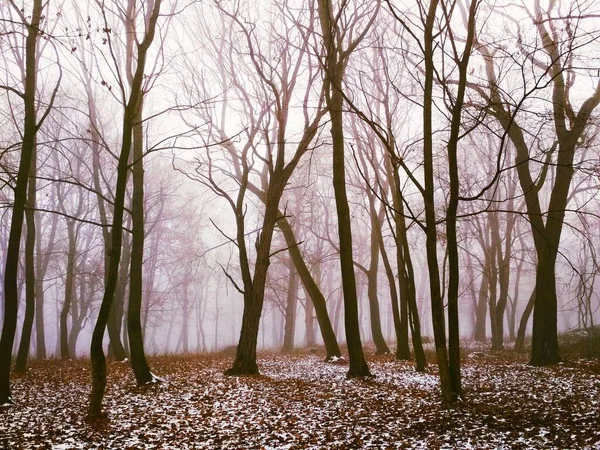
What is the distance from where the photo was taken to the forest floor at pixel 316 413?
5.63 m

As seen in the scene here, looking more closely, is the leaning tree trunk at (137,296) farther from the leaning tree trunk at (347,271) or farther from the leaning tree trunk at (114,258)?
the leaning tree trunk at (347,271)

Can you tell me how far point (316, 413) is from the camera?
23.1ft

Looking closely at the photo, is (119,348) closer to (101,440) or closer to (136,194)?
(136,194)

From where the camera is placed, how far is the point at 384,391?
8.62 metres

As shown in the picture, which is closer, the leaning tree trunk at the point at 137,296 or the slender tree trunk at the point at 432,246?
the slender tree trunk at the point at 432,246

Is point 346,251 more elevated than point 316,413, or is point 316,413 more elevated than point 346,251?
point 346,251

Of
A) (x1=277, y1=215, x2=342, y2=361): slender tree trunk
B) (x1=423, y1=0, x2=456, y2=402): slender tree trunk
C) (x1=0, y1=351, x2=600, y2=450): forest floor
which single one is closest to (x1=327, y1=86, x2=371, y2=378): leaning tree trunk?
(x1=0, y1=351, x2=600, y2=450): forest floor

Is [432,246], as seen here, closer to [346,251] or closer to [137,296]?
[346,251]

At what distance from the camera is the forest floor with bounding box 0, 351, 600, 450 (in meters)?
5.63

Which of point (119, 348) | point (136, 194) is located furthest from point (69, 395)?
point (119, 348)

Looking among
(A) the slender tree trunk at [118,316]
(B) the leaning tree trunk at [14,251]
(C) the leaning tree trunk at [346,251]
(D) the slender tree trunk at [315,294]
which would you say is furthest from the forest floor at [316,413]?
(A) the slender tree trunk at [118,316]

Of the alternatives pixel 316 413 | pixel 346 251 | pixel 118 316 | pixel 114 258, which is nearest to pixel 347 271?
pixel 346 251

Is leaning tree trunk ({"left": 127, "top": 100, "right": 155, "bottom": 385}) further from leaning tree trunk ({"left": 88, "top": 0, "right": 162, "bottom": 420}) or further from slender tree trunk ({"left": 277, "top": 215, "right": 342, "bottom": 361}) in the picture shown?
slender tree trunk ({"left": 277, "top": 215, "right": 342, "bottom": 361})

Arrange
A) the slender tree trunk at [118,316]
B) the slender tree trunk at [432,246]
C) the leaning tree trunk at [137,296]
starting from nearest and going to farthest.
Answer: the slender tree trunk at [432,246] → the leaning tree trunk at [137,296] → the slender tree trunk at [118,316]
